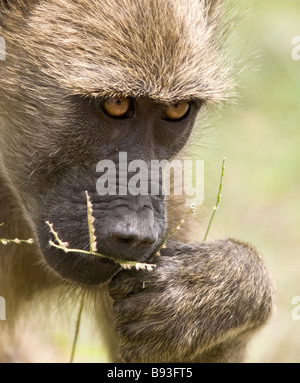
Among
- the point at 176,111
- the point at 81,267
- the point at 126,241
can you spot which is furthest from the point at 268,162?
the point at 126,241

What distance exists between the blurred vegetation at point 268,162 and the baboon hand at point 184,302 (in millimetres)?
1519

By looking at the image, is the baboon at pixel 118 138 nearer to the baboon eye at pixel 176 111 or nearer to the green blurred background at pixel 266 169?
the baboon eye at pixel 176 111

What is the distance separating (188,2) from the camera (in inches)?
201

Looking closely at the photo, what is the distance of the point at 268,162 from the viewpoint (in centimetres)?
930

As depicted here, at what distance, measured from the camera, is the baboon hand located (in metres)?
4.87

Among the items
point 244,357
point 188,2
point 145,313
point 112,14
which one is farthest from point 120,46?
point 244,357

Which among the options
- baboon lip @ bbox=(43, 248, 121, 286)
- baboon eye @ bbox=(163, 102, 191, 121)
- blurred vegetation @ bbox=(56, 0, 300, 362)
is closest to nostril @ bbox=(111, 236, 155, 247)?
baboon lip @ bbox=(43, 248, 121, 286)

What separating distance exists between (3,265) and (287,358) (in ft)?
9.06

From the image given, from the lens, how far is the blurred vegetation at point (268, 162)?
7527 mm

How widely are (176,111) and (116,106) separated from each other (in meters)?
0.49

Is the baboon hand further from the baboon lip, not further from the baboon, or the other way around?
the baboon lip

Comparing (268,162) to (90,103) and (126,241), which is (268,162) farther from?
(126,241)

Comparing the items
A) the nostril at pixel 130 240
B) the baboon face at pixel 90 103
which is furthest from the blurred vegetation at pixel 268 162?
the nostril at pixel 130 240
